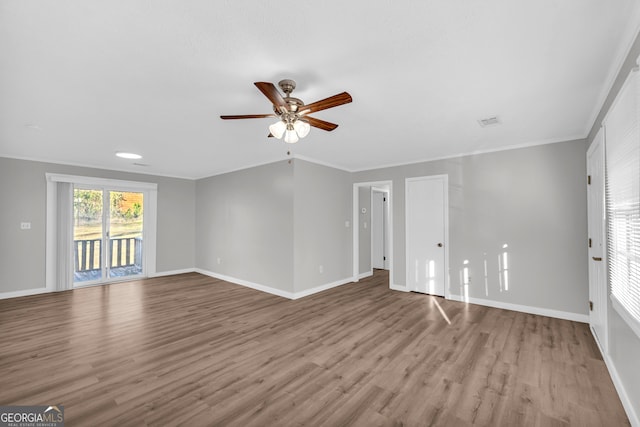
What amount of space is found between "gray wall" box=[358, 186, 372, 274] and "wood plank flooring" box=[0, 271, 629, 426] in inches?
75.9

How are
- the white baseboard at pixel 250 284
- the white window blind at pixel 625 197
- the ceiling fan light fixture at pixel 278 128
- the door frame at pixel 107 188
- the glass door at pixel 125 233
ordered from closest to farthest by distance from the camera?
the white window blind at pixel 625 197 < the ceiling fan light fixture at pixel 278 128 < the white baseboard at pixel 250 284 < the door frame at pixel 107 188 < the glass door at pixel 125 233

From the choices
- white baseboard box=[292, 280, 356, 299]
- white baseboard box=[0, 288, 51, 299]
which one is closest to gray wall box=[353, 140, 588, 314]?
white baseboard box=[292, 280, 356, 299]

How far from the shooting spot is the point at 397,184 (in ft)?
16.9

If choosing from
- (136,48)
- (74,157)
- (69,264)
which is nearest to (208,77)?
(136,48)

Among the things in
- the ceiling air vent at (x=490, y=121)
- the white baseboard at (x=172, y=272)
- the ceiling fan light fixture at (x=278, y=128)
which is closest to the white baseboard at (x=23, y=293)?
the white baseboard at (x=172, y=272)

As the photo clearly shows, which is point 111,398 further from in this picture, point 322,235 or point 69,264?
point 69,264

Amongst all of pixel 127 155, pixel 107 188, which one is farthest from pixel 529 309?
pixel 107 188

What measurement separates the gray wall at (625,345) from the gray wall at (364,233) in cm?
399

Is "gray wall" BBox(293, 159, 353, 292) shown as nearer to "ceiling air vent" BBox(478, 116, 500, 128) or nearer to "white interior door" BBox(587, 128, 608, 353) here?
"ceiling air vent" BBox(478, 116, 500, 128)

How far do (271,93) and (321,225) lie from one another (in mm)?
3396

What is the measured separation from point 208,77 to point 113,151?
333 centimetres

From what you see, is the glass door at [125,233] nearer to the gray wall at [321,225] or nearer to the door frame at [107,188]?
the door frame at [107,188]

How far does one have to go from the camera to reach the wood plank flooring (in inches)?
74.3

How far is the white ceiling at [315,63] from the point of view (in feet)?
4.74
